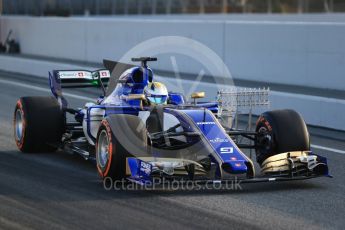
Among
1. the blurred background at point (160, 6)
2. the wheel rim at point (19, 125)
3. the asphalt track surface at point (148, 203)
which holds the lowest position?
the asphalt track surface at point (148, 203)

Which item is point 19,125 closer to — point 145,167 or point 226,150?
point 145,167

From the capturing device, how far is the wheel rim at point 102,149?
9.77 m

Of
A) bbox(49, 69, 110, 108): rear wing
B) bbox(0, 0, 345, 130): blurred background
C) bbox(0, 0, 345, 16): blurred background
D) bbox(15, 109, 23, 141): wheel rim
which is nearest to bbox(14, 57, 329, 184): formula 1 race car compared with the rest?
bbox(15, 109, 23, 141): wheel rim

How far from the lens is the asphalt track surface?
7902 mm

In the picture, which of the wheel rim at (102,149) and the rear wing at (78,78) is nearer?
the wheel rim at (102,149)

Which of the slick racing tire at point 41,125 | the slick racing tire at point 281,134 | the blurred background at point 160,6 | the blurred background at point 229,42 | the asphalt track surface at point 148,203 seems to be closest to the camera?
the asphalt track surface at point 148,203

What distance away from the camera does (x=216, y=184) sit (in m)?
9.63

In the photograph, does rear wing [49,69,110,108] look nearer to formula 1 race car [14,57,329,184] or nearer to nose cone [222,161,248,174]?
formula 1 race car [14,57,329,184]

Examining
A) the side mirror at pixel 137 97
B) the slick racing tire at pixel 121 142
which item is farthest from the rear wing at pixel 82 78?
the slick racing tire at pixel 121 142

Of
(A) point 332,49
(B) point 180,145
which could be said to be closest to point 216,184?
(B) point 180,145

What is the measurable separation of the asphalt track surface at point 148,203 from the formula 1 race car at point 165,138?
211mm

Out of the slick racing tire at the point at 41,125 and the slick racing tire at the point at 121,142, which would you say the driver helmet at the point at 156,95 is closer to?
the slick racing tire at the point at 121,142

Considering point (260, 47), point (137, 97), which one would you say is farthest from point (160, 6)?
point (137, 97)

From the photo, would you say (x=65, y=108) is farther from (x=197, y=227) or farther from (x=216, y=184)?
(x=197, y=227)
